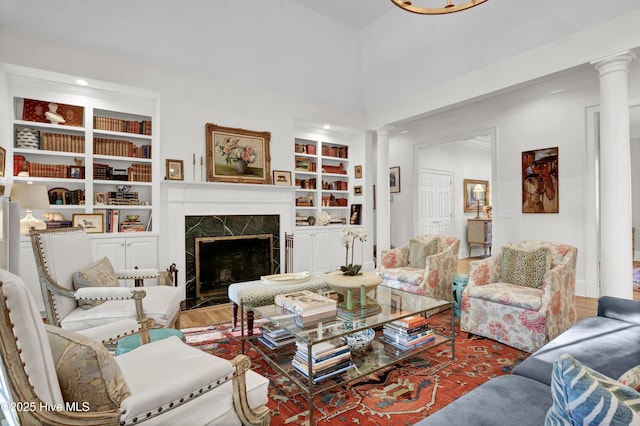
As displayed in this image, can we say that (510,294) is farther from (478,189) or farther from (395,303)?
(478,189)

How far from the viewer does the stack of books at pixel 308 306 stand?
2189 mm

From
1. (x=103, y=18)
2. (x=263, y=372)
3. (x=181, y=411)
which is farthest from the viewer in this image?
(x=103, y=18)

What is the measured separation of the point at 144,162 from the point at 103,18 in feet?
5.75

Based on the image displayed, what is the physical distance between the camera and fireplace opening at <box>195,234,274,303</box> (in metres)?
4.62

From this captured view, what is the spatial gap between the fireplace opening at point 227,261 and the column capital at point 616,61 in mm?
4496

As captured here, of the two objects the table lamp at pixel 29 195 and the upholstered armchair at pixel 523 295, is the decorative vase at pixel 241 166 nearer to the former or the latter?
the table lamp at pixel 29 195

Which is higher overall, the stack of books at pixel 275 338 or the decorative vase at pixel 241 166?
the decorative vase at pixel 241 166

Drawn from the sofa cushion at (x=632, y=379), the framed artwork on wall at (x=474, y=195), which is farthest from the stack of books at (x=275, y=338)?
the framed artwork on wall at (x=474, y=195)

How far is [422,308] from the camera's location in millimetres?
2447

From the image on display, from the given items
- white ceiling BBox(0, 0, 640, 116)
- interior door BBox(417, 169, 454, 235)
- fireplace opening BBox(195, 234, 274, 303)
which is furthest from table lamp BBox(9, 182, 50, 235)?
interior door BBox(417, 169, 454, 235)

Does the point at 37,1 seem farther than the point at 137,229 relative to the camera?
No

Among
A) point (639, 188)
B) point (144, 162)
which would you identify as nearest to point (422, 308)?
Result: point (144, 162)

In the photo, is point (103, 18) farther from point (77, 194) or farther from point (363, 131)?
point (363, 131)

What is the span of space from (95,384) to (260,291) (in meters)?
1.76
